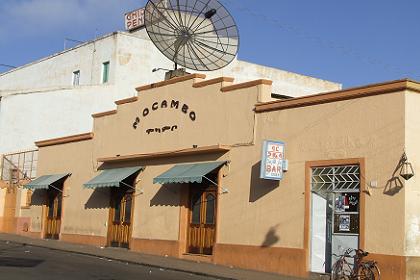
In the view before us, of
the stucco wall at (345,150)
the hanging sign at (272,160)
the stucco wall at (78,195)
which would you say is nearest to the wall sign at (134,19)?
the stucco wall at (78,195)

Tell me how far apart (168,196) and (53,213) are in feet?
29.9

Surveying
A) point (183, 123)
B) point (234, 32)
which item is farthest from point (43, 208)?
point (234, 32)

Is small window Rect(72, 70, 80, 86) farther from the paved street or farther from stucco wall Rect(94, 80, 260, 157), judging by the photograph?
the paved street

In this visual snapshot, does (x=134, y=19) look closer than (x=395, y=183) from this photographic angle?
No

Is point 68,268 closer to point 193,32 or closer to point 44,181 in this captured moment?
point 193,32

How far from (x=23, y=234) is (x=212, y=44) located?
46.8 ft

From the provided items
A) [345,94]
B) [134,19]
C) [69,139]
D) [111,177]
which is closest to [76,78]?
[134,19]

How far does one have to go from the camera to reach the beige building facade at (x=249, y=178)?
15.8m

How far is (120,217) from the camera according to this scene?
25.0 meters

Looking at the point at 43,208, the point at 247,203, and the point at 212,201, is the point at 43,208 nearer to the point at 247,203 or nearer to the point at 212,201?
the point at 212,201

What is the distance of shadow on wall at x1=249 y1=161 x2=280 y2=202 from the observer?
18.8m

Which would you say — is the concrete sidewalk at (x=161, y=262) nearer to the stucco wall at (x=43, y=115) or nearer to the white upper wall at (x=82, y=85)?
the stucco wall at (x=43, y=115)

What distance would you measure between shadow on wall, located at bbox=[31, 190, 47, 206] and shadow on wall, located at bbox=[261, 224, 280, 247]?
1483 cm

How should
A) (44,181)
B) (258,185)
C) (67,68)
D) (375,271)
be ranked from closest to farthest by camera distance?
1. (375,271)
2. (258,185)
3. (44,181)
4. (67,68)
